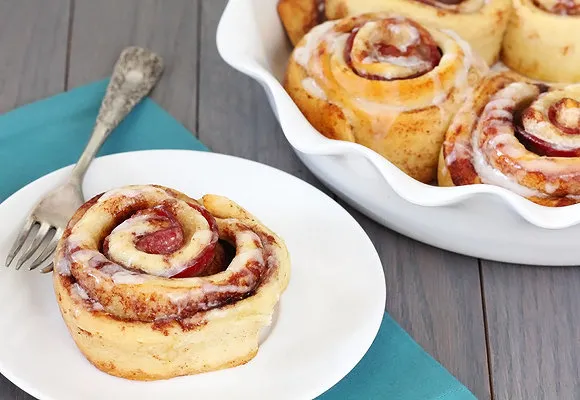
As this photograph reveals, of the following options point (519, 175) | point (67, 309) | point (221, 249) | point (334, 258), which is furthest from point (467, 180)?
point (67, 309)

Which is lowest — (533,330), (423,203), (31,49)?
(533,330)

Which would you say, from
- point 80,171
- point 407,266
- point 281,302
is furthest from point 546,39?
point 80,171

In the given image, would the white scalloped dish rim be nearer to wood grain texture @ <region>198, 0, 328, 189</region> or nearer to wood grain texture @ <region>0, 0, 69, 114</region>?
wood grain texture @ <region>198, 0, 328, 189</region>

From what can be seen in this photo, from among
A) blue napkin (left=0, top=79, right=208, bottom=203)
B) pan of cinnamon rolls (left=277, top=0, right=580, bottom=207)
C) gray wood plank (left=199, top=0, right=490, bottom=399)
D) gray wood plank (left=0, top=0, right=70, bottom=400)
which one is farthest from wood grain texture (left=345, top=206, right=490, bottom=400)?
gray wood plank (left=0, top=0, right=70, bottom=400)

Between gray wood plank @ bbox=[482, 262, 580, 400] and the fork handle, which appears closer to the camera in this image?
gray wood plank @ bbox=[482, 262, 580, 400]

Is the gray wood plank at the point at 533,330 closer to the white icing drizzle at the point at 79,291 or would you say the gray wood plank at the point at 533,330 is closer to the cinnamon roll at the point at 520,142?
the cinnamon roll at the point at 520,142

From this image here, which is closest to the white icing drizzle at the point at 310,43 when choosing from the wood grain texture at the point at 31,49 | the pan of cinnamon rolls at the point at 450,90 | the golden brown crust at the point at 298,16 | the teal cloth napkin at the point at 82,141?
the pan of cinnamon rolls at the point at 450,90

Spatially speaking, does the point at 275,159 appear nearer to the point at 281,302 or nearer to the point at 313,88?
the point at 313,88
